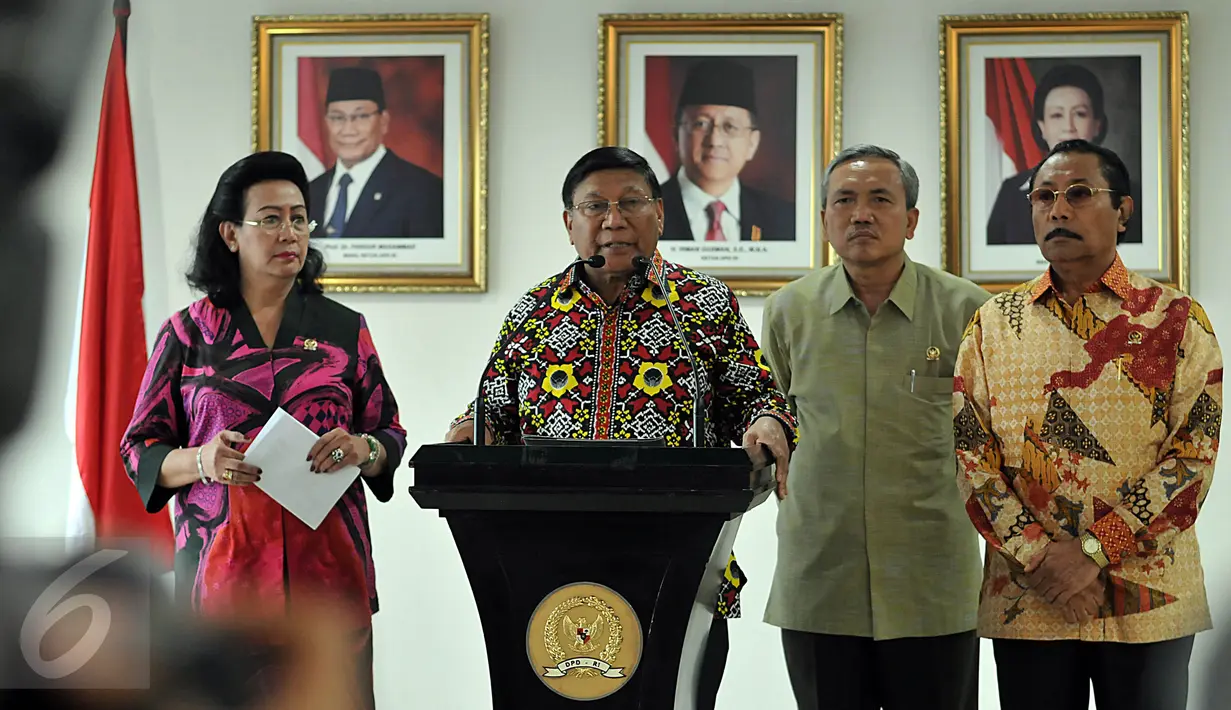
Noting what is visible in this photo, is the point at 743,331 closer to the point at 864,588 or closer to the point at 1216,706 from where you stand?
the point at 864,588

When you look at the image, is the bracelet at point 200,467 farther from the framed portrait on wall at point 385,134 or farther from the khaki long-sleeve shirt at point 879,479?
the framed portrait on wall at point 385,134

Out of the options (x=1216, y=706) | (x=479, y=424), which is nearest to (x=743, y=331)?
(x=479, y=424)

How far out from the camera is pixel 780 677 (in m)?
3.66

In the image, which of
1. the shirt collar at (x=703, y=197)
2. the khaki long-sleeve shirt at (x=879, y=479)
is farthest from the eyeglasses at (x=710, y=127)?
the khaki long-sleeve shirt at (x=879, y=479)

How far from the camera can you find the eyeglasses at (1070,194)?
2250 millimetres

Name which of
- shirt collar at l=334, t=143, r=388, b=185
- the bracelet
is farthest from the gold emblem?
shirt collar at l=334, t=143, r=388, b=185

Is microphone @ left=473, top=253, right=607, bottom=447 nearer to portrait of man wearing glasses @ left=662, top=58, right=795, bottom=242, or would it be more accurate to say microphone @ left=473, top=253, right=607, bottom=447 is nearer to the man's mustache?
the man's mustache

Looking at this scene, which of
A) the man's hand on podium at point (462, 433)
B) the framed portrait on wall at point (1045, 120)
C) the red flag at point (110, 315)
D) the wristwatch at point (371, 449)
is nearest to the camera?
the red flag at point (110, 315)

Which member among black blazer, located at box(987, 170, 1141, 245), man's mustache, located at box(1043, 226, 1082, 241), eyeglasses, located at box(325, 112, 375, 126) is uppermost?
eyeglasses, located at box(325, 112, 375, 126)

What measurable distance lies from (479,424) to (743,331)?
1.84 ft

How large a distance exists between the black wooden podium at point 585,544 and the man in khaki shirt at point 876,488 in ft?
3.47

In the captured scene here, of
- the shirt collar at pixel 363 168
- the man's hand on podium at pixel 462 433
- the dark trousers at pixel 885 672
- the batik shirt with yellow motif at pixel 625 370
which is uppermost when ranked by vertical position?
the shirt collar at pixel 363 168

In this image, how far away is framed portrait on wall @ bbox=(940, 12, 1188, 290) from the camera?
3.56 m

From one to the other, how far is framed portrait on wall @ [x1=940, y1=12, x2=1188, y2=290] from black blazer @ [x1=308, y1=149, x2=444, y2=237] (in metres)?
1.58
